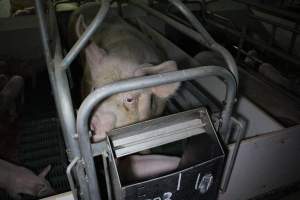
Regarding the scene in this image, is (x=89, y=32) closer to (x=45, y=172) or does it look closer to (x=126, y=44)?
(x=126, y=44)

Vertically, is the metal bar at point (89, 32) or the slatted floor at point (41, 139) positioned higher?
the metal bar at point (89, 32)

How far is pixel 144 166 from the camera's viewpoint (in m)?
1.35

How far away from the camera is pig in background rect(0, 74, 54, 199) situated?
1.63 meters

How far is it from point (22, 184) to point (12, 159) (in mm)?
431

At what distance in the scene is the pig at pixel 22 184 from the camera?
1.63m

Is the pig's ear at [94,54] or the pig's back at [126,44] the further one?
the pig's back at [126,44]

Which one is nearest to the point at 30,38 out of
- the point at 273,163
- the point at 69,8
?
the point at 69,8

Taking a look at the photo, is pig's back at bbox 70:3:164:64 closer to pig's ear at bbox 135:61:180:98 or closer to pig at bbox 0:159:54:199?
pig's ear at bbox 135:61:180:98

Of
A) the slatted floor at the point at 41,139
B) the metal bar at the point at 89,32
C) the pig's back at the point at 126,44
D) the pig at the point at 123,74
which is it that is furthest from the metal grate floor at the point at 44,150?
the metal bar at the point at 89,32

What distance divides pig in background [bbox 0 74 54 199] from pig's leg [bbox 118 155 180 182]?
0.59 meters

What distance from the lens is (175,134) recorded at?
3.21ft

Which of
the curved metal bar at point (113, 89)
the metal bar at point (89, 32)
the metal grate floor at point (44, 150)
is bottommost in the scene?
the metal grate floor at point (44, 150)

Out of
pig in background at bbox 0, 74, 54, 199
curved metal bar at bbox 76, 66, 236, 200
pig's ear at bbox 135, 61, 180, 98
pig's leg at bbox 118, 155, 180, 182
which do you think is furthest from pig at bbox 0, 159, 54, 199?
pig's ear at bbox 135, 61, 180, 98

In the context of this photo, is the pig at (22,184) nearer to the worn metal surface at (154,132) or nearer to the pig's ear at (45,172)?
the pig's ear at (45,172)
